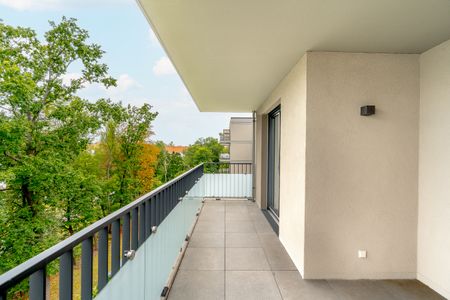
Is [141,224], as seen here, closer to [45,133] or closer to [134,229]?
[134,229]

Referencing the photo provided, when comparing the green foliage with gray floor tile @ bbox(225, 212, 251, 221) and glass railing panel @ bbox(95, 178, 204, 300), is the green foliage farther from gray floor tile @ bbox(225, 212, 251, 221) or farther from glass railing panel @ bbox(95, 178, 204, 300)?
glass railing panel @ bbox(95, 178, 204, 300)

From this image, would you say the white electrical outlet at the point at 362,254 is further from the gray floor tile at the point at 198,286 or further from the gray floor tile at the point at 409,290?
the gray floor tile at the point at 198,286

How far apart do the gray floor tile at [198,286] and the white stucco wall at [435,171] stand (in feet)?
7.02

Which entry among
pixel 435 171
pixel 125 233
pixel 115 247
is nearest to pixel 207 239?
pixel 125 233

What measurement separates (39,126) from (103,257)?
1083 centimetres

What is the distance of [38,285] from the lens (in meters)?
0.79

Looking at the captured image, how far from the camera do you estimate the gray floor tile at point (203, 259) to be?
3041 mm

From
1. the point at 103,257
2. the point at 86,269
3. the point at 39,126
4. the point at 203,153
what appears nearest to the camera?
the point at 86,269

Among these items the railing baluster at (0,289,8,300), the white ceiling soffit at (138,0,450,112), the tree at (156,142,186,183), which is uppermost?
the white ceiling soffit at (138,0,450,112)

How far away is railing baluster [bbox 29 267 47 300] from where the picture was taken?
0.77 meters

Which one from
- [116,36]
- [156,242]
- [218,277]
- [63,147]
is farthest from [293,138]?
[116,36]

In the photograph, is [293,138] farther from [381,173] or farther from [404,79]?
[404,79]

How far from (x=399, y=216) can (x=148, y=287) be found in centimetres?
266

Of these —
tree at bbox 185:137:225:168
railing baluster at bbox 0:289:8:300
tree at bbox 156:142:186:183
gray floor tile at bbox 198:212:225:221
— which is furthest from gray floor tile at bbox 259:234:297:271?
tree at bbox 185:137:225:168
